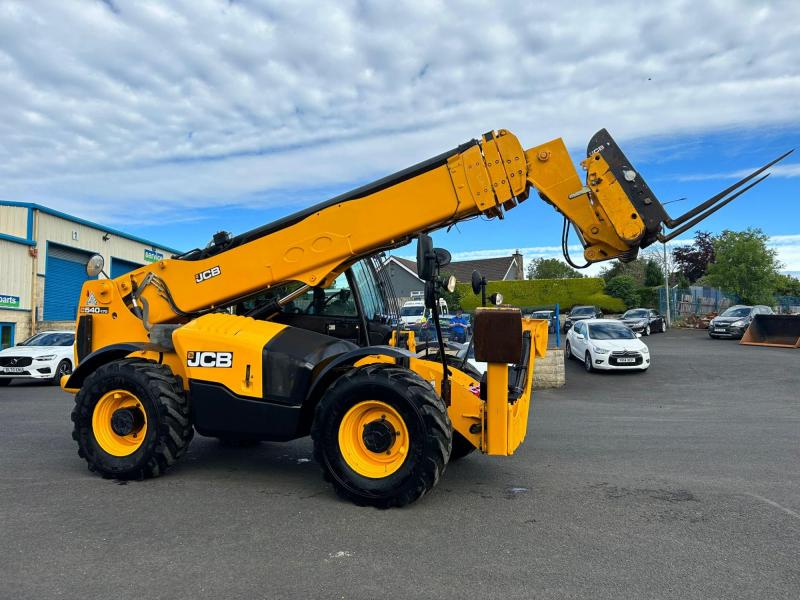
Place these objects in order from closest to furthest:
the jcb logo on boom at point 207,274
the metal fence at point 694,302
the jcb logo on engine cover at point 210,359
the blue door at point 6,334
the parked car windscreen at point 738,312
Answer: the jcb logo on engine cover at point 210,359, the jcb logo on boom at point 207,274, the blue door at point 6,334, the parked car windscreen at point 738,312, the metal fence at point 694,302

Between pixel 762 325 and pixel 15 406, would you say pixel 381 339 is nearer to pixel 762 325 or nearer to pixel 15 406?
pixel 15 406

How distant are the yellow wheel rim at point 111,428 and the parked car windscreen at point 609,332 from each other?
45.9 feet

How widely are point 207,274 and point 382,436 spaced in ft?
8.48

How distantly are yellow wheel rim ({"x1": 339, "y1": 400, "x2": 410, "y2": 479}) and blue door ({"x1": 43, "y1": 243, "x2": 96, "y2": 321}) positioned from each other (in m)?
22.6

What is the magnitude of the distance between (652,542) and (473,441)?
1.54 metres

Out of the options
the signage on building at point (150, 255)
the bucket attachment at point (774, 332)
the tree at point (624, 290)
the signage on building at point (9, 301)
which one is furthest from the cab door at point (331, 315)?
the tree at point (624, 290)

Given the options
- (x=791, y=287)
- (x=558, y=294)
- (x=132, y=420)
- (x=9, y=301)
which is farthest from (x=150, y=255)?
(x=791, y=287)

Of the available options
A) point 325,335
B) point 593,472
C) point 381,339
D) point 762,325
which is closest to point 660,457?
point 593,472

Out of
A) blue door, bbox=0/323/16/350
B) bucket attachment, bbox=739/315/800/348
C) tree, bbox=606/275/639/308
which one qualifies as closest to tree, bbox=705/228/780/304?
tree, bbox=606/275/639/308

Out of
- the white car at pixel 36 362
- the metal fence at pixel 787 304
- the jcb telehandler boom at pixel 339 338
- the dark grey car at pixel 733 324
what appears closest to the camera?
the jcb telehandler boom at pixel 339 338

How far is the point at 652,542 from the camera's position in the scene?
13.6 feet

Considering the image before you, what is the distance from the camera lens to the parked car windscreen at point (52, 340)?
15.7m

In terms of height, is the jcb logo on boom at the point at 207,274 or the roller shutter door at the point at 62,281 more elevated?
the roller shutter door at the point at 62,281

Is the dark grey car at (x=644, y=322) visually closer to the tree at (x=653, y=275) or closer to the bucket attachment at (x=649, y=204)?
the tree at (x=653, y=275)
